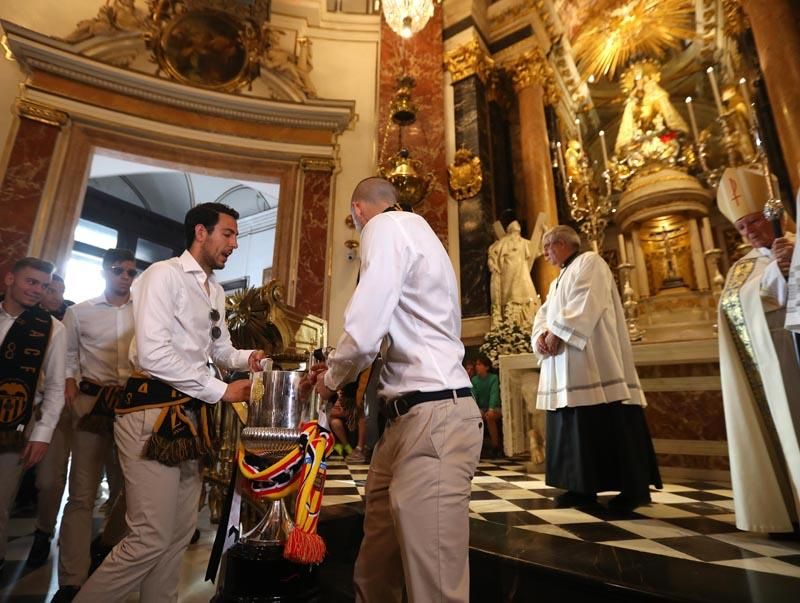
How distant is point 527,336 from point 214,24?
7.42m

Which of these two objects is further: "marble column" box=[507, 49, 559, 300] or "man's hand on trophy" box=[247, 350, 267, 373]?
"marble column" box=[507, 49, 559, 300]

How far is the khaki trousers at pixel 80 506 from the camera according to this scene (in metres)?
1.99

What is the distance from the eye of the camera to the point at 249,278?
11.3 meters

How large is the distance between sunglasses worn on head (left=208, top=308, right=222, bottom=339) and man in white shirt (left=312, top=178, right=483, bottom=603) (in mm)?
664

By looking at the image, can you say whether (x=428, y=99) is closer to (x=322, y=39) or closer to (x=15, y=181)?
(x=322, y=39)

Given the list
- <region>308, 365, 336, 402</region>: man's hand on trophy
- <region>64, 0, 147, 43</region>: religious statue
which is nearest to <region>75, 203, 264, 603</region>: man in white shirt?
<region>308, 365, 336, 402</region>: man's hand on trophy

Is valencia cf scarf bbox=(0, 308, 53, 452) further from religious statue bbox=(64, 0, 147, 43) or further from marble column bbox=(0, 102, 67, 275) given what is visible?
religious statue bbox=(64, 0, 147, 43)

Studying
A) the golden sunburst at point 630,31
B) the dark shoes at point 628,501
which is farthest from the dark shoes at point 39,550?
the golden sunburst at point 630,31

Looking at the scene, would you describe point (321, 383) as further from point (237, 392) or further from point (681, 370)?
point (681, 370)

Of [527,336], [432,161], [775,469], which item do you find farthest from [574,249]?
[432,161]

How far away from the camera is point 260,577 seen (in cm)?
176

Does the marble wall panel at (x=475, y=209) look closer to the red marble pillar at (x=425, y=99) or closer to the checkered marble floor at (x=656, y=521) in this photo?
the red marble pillar at (x=425, y=99)

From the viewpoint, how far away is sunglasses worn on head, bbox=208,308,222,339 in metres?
1.89

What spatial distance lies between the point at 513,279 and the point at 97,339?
17.6ft
